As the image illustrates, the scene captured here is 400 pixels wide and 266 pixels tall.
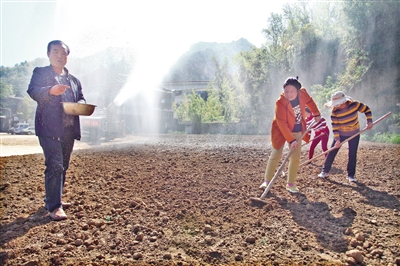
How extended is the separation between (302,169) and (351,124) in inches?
50.1

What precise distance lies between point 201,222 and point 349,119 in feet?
9.99

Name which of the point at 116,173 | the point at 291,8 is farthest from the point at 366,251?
the point at 291,8

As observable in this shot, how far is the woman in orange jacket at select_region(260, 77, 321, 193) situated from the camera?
3.55 meters

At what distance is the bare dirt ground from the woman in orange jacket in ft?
1.14

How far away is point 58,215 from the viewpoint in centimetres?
275

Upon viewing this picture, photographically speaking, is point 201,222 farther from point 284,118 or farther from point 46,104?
point 46,104

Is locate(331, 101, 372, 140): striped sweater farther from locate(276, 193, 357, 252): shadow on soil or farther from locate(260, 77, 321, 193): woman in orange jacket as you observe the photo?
locate(276, 193, 357, 252): shadow on soil

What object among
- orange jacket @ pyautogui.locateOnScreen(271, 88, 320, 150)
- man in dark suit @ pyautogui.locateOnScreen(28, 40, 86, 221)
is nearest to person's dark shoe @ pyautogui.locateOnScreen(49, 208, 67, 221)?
man in dark suit @ pyautogui.locateOnScreen(28, 40, 86, 221)

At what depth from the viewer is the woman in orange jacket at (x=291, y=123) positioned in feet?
11.7

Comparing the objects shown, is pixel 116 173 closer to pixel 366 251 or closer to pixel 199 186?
pixel 199 186

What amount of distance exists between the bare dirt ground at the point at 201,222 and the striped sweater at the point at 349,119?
746 mm

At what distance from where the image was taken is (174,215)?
2.90 meters

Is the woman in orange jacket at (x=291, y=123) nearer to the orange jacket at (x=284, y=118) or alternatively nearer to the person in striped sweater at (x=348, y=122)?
the orange jacket at (x=284, y=118)

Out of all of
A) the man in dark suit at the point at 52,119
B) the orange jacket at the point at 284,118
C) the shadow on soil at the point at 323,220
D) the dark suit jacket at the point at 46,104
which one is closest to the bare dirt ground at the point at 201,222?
the shadow on soil at the point at 323,220
